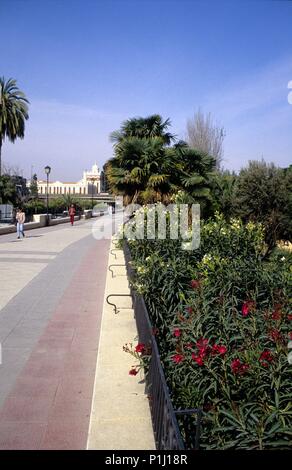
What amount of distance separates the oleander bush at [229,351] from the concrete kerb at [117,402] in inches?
17.9

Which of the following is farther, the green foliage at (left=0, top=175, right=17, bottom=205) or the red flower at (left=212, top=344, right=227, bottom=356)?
the green foliage at (left=0, top=175, right=17, bottom=205)

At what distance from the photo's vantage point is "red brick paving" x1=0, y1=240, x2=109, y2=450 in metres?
3.42

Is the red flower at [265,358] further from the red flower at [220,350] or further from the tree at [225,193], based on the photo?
the tree at [225,193]

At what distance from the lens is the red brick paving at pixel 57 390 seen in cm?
342

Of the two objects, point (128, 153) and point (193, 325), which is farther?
point (128, 153)

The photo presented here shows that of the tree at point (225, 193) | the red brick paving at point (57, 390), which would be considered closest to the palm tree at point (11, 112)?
the tree at point (225, 193)

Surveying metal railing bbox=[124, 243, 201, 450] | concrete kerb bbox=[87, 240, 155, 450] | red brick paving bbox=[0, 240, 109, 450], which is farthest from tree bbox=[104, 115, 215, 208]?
metal railing bbox=[124, 243, 201, 450]

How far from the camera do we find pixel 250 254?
702 cm

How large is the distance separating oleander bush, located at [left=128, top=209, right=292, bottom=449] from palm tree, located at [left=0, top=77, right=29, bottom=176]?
3059 cm

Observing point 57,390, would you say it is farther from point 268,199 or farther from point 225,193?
point 225,193

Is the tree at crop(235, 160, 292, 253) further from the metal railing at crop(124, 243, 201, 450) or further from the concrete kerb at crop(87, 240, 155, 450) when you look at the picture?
the metal railing at crop(124, 243, 201, 450)
